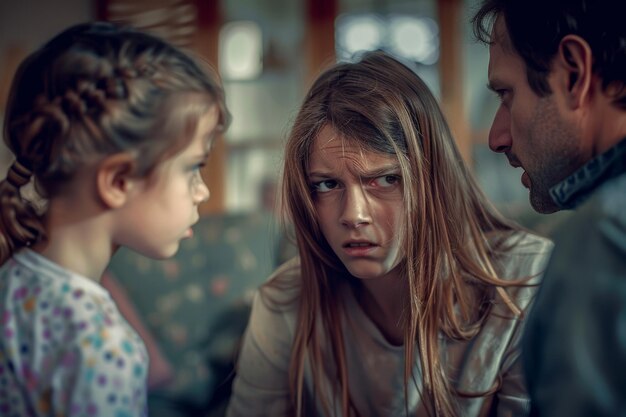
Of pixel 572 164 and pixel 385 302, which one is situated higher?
pixel 572 164

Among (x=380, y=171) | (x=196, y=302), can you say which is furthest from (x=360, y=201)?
(x=196, y=302)

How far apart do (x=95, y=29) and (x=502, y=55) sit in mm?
550

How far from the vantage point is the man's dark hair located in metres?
0.79

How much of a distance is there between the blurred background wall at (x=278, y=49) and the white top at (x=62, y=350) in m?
2.52

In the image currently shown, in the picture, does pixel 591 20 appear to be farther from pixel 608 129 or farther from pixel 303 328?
pixel 303 328

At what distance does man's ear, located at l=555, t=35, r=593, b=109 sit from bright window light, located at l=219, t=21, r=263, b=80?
2.98 meters

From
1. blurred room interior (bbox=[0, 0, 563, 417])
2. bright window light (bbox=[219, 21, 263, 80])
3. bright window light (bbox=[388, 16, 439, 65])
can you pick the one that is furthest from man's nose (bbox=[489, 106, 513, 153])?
bright window light (bbox=[219, 21, 263, 80])

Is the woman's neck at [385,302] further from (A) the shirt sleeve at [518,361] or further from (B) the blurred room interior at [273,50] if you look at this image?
(B) the blurred room interior at [273,50]

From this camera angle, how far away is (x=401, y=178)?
1.00 metres

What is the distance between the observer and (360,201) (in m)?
0.97

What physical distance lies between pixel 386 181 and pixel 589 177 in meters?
0.30

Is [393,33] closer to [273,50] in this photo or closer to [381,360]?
[273,50]

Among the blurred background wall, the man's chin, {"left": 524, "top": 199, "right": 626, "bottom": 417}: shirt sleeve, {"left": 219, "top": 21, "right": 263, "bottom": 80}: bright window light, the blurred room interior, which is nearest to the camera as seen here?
{"left": 524, "top": 199, "right": 626, "bottom": 417}: shirt sleeve

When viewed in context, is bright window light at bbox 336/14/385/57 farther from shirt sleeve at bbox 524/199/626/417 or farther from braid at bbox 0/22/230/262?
shirt sleeve at bbox 524/199/626/417
